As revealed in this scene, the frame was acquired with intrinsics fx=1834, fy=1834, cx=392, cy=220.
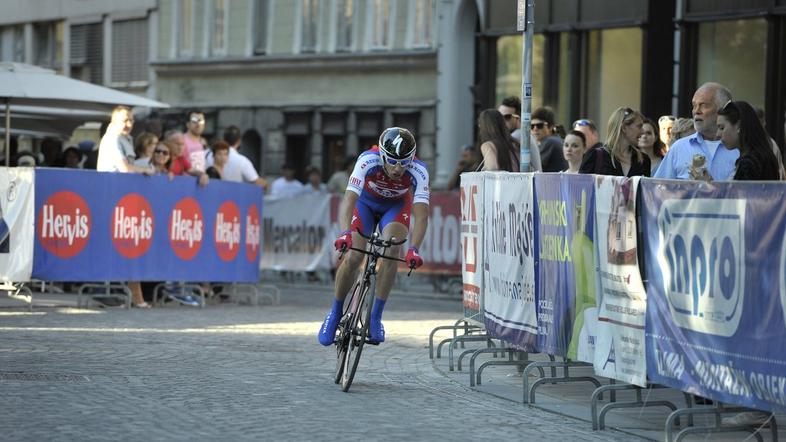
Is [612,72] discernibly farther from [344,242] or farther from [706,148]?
[344,242]

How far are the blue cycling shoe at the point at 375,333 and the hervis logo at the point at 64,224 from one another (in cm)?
796

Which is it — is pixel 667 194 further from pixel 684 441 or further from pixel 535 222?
pixel 535 222

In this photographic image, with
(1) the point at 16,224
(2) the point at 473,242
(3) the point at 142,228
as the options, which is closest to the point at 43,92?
(3) the point at 142,228

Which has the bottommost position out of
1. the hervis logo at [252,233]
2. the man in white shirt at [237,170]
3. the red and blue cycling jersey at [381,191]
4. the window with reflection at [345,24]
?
the hervis logo at [252,233]

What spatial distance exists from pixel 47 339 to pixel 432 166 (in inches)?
953

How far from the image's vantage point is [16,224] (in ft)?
64.7

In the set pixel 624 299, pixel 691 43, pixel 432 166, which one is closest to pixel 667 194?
pixel 624 299

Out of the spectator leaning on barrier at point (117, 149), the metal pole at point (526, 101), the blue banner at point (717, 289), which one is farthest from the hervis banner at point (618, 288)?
the spectator leaning on barrier at point (117, 149)

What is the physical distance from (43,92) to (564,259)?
41.1 feet

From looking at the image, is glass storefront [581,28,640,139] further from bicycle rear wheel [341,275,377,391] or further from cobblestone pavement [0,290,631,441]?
bicycle rear wheel [341,275,377,391]

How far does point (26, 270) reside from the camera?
65.3 ft

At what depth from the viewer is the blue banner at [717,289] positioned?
30.1ft

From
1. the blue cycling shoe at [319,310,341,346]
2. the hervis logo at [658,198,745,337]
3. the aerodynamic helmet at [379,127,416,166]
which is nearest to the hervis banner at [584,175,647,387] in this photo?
the hervis logo at [658,198,745,337]

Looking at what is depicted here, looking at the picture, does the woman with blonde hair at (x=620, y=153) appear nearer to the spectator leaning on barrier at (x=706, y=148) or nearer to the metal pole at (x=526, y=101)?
the metal pole at (x=526, y=101)
